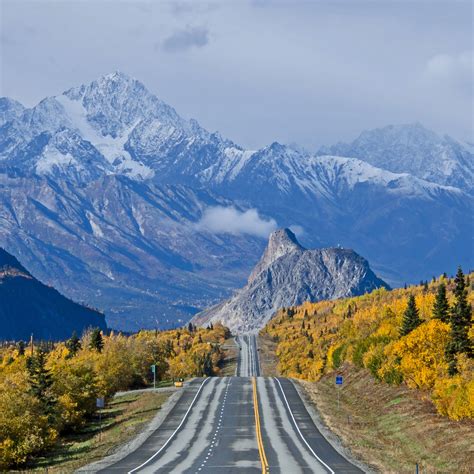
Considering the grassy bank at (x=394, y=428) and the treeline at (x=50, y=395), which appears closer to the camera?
the grassy bank at (x=394, y=428)

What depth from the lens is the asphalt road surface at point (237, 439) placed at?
72.1 metres

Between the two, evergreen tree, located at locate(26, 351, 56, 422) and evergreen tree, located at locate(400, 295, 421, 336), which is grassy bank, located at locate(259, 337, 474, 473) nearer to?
evergreen tree, located at locate(400, 295, 421, 336)

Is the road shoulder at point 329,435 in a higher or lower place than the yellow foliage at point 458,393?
lower

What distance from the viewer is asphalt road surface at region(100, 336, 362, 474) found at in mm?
72125

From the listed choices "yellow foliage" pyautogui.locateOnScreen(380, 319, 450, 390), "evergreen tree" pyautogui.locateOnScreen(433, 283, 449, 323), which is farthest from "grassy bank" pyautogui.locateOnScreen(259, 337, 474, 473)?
"evergreen tree" pyautogui.locateOnScreen(433, 283, 449, 323)

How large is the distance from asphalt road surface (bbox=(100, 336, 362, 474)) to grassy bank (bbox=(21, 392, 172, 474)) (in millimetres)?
3374

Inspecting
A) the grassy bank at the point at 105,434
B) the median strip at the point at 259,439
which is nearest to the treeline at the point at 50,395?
the grassy bank at the point at 105,434

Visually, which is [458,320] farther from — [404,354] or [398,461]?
[398,461]

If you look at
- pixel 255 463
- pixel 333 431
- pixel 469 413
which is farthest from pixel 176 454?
pixel 469 413

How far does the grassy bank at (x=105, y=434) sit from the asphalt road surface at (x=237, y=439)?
3374 millimetres

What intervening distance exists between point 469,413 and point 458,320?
19.2 metres

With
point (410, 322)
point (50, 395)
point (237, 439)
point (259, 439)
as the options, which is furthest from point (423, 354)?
point (50, 395)

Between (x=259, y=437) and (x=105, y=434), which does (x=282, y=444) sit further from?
(x=105, y=434)

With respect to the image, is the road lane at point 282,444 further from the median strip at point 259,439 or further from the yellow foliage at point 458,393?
the yellow foliage at point 458,393
